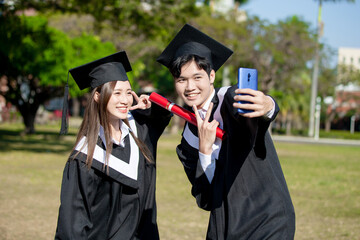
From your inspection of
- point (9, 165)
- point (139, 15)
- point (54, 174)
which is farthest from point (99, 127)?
point (139, 15)

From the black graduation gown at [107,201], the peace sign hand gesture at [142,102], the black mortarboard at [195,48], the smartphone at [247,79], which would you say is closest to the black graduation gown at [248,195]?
the smartphone at [247,79]

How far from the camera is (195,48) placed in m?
2.79

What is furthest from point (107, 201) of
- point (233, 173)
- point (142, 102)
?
point (233, 173)

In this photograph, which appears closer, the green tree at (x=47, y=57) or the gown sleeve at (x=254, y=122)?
the gown sleeve at (x=254, y=122)

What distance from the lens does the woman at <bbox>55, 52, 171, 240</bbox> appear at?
297cm

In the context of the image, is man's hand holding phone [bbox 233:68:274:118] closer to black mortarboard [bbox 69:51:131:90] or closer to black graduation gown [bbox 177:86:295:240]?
black graduation gown [bbox 177:86:295:240]

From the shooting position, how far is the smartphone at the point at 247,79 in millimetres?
2037

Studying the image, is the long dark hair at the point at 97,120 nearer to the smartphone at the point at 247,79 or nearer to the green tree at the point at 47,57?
the smartphone at the point at 247,79

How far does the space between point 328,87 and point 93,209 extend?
147ft

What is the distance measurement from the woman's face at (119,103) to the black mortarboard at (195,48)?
0.49 m

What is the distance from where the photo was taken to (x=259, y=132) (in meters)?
2.25

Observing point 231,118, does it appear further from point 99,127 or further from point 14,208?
point 14,208

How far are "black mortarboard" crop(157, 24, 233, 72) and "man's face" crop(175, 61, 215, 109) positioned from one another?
110 mm

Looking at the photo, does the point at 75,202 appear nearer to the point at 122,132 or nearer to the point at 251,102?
the point at 122,132
